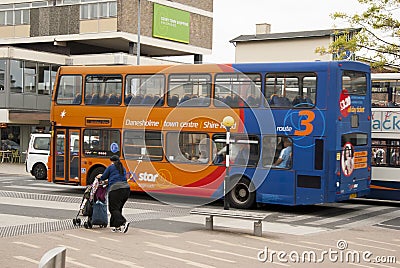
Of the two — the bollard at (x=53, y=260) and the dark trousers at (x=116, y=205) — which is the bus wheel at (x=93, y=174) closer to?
the dark trousers at (x=116, y=205)

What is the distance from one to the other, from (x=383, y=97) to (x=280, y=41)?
3440cm

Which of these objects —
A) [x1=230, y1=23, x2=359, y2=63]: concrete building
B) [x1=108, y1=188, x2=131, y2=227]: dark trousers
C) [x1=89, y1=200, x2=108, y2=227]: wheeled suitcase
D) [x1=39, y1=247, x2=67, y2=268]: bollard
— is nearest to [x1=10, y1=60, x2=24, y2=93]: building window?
[x1=230, y1=23, x2=359, y2=63]: concrete building

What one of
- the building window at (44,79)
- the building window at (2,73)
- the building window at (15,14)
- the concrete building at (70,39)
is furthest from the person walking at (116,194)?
the building window at (15,14)

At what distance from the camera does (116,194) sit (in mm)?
14477

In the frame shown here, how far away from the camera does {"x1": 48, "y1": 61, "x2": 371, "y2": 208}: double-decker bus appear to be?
18344 mm

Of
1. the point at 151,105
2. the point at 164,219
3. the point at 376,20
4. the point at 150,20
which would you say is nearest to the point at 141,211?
the point at 164,219

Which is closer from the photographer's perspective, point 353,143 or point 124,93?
point 353,143

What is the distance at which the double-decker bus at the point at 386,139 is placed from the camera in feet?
69.1

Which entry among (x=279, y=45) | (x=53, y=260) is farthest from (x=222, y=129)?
(x=279, y=45)

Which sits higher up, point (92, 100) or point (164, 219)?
point (92, 100)

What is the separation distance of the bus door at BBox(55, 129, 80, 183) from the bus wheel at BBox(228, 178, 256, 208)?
5.78 m

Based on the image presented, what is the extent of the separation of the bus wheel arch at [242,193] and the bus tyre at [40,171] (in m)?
12.3

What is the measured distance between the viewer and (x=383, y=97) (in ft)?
71.3

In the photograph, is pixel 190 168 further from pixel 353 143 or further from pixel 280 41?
pixel 280 41
